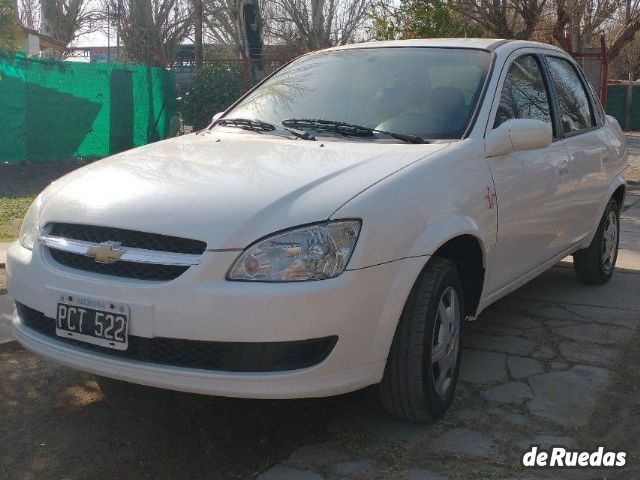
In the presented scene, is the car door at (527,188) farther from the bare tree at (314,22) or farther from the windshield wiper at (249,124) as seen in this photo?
the bare tree at (314,22)

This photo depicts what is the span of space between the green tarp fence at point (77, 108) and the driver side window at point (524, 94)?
9.06 meters

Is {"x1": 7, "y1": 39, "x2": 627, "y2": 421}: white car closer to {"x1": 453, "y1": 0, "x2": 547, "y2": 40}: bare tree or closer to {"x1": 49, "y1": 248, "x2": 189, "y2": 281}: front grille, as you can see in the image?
{"x1": 49, "y1": 248, "x2": 189, "y2": 281}: front grille

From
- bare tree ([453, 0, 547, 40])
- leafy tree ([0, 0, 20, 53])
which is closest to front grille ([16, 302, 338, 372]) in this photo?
leafy tree ([0, 0, 20, 53])

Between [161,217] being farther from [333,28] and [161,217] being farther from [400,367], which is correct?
[333,28]

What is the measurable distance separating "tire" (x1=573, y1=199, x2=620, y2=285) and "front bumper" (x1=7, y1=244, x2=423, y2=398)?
3.07 m

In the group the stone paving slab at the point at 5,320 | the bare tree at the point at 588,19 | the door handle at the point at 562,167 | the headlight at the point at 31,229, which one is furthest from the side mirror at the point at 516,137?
the bare tree at the point at 588,19

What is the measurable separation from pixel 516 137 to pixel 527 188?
353mm

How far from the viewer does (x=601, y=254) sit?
605 cm

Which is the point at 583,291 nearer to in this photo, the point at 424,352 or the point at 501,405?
the point at 501,405

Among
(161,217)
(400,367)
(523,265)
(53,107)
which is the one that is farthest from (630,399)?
(53,107)

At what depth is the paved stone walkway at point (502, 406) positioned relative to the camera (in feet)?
10.9

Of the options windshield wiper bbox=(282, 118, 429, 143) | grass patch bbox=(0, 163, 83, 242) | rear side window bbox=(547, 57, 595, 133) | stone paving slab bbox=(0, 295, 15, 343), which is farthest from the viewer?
grass patch bbox=(0, 163, 83, 242)

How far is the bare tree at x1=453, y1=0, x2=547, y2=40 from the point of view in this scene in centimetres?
1349

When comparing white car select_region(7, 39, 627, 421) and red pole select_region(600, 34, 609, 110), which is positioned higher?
red pole select_region(600, 34, 609, 110)
